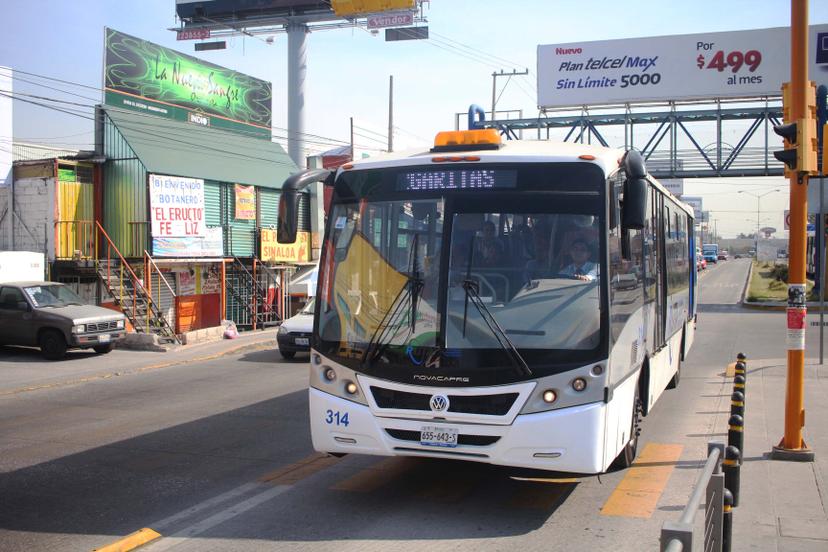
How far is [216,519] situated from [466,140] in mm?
3966

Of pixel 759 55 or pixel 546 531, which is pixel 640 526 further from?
pixel 759 55

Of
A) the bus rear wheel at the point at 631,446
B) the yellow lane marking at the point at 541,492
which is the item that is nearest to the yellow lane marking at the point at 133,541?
the yellow lane marking at the point at 541,492

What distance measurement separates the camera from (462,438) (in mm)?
6434

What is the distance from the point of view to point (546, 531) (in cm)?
635

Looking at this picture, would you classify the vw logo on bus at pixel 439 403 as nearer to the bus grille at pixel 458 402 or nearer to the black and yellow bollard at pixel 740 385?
the bus grille at pixel 458 402

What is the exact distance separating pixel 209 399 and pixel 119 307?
1125 cm

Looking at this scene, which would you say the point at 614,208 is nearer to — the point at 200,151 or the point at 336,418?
the point at 336,418

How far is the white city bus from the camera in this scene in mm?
6324

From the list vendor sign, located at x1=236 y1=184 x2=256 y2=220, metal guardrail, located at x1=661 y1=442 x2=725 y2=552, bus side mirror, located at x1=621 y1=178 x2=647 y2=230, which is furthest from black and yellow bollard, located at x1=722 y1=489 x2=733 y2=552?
vendor sign, located at x1=236 y1=184 x2=256 y2=220

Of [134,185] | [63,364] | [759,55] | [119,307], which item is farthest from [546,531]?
[759,55]

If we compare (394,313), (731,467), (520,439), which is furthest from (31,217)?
(731,467)

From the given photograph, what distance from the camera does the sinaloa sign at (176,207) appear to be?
24.3 meters

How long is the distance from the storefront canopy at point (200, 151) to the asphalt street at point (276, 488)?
14.0 m

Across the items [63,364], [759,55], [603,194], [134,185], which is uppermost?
[759,55]
